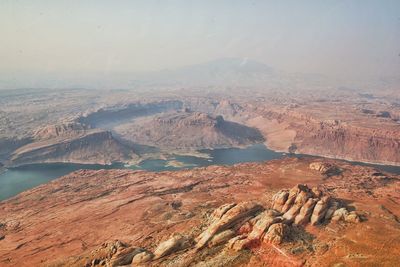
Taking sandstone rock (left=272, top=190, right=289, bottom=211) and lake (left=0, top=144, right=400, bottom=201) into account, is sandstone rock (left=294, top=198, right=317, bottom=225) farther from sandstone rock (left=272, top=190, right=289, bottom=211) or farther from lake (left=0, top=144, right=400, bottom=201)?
lake (left=0, top=144, right=400, bottom=201)

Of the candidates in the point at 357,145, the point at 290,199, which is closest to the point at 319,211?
the point at 290,199

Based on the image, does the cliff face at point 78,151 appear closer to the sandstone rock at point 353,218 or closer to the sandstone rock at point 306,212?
the sandstone rock at point 306,212

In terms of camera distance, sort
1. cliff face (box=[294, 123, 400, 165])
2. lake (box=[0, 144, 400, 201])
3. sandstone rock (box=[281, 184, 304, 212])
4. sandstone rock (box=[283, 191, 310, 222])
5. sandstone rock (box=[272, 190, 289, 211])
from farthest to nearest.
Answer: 1. cliff face (box=[294, 123, 400, 165])
2. lake (box=[0, 144, 400, 201])
3. sandstone rock (box=[272, 190, 289, 211])
4. sandstone rock (box=[281, 184, 304, 212])
5. sandstone rock (box=[283, 191, 310, 222])

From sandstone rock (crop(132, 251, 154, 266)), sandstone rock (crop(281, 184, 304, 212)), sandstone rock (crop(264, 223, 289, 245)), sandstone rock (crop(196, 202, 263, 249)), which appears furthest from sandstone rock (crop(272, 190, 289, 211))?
sandstone rock (crop(132, 251, 154, 266))

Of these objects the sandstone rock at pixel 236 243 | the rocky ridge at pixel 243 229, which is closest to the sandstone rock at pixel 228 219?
the rocky ridge at pixel 243 229

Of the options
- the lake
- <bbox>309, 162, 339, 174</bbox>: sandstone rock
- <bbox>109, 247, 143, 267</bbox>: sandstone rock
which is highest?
<bbox>109, 247, 143, 267</bbox>: sandstone rock

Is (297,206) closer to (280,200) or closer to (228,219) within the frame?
(280,200)

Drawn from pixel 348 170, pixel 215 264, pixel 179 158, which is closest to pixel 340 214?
pixel 215 264
